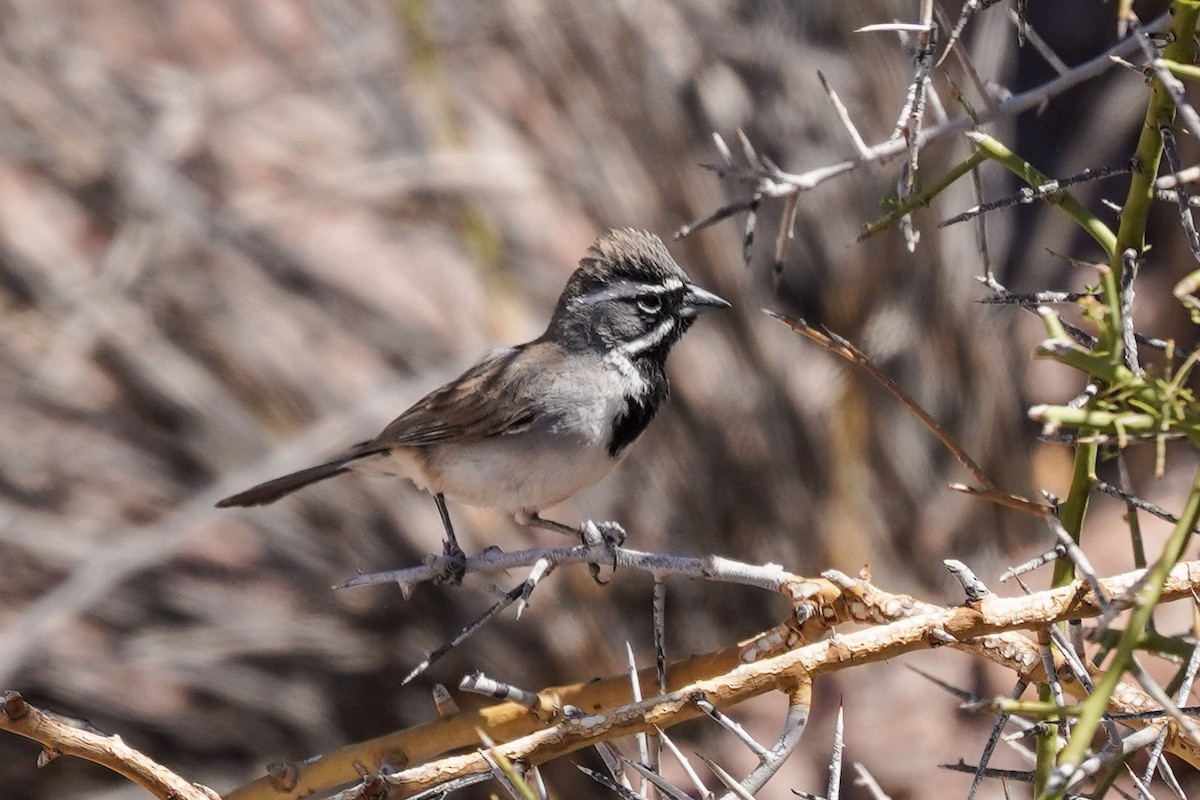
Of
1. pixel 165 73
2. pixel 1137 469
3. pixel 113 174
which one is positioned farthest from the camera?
pixel 165 73

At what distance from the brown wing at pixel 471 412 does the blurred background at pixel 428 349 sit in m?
1.66

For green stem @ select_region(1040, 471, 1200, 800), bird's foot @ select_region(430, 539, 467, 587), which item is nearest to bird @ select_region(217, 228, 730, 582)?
bird's foot @ select_region(430, 539, 467, 587)

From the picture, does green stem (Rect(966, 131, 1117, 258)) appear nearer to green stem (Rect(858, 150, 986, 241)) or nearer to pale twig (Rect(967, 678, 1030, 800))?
green stem (Rect(858, 150, 986, 241))

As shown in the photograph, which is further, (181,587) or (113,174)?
(113,174)

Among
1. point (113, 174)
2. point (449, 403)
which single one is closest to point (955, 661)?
point (449, 403)

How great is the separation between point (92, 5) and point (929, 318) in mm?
4391

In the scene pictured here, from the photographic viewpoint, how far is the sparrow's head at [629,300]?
11.6 ft

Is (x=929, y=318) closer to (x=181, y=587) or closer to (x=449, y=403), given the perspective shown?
(x=449, y=403)

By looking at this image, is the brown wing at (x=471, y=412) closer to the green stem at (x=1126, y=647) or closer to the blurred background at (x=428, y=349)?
the blurred background at (x=428, y=349)

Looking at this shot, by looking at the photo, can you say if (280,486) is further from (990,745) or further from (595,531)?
(990,745)

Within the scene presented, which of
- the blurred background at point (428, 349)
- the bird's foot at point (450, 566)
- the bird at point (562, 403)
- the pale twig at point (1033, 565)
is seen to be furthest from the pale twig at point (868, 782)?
the blurred background at point (428, 349)

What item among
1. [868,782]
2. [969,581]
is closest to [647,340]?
[969,581]

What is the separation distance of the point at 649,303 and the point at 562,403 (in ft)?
1.23

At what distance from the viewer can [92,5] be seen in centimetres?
644
